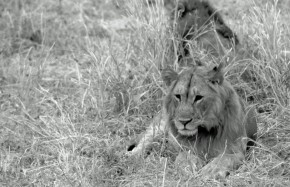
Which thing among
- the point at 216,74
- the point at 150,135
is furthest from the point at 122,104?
the point at 216,74

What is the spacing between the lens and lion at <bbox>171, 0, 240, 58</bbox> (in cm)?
773

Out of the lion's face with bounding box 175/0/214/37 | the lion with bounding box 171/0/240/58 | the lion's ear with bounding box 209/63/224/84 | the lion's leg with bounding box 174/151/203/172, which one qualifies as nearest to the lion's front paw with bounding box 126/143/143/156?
the lion's leg with bounding box 174/151/203/172

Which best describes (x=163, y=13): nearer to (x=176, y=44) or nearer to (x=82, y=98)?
(x=176, y=44)

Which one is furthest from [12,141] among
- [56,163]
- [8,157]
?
[56,163]

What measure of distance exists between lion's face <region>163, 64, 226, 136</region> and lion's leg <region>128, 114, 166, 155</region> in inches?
21.9

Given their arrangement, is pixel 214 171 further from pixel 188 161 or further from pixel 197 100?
pixel 197 100

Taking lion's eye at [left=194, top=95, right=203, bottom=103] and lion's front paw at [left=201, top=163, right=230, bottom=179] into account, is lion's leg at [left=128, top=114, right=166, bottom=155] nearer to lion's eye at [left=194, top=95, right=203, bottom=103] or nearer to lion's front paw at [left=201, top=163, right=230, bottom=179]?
lion's eye at [left=194, top=95, right=203, bottom=103]

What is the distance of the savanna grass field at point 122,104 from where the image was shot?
232 inches

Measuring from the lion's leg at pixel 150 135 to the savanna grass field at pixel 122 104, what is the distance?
0.12 metres

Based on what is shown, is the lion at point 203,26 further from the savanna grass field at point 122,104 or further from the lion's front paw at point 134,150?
the lion's front paw at point 134,150

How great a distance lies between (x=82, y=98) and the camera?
7.45 meters

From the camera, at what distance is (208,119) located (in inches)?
231

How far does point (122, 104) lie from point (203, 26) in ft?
4.58

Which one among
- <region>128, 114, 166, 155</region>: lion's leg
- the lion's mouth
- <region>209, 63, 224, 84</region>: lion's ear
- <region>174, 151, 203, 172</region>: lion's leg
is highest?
<region>209, 63, 224, 84</region>: lion's ear
